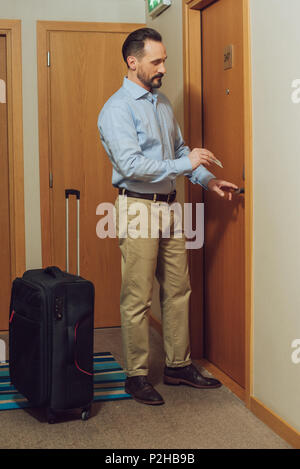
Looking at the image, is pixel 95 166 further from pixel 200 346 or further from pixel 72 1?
pixel 200 346

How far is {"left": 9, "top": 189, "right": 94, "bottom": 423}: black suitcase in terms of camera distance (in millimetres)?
2311

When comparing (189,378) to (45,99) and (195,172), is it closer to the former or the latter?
(195,172)

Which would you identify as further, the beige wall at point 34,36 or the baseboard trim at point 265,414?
the beige wall at point 34,36

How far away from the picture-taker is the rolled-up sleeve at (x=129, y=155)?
2.44 meters

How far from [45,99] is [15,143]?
1.11 ft

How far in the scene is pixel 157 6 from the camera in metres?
3.44

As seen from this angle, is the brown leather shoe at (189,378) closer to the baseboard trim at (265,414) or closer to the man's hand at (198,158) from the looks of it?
the baseboard trim at (265,414)

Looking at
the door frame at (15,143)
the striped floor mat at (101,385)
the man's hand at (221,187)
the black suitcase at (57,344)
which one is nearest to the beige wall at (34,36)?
the door frame at (15,143)

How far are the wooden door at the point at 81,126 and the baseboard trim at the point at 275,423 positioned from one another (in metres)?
1.72

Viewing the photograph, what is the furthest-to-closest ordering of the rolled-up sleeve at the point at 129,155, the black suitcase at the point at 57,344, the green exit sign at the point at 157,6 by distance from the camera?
the green exit sign at the point at 157,6 < the rolled-up sleeve at the point at 129,155 < the black suitcase at the point at 57,344

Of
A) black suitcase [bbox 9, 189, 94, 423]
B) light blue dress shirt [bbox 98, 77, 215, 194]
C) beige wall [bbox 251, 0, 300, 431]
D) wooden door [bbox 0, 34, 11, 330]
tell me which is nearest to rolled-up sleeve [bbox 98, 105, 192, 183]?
light blue dress shirt [bbox 98, 77, 215, 194]

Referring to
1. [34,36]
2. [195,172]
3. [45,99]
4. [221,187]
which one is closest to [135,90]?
[195,172]
